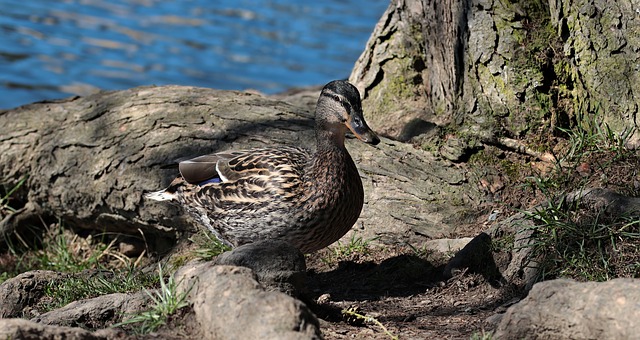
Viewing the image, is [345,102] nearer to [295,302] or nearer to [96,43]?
[295,302]

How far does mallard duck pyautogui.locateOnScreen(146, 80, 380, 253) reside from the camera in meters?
6.09

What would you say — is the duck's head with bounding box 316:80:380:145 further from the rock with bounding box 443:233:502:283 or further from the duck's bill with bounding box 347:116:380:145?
the rock with bounding box 443:233:502:283

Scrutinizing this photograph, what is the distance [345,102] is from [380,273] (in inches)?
45.5

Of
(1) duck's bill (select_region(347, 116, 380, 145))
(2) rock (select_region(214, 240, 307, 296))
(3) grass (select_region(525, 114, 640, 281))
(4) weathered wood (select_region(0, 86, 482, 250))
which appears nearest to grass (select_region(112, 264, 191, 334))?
(2) rock (select_region(214, 240, 307, 296))

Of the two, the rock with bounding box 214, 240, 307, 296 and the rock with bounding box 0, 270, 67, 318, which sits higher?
the rock with bounding box 214, 240, 307, 296

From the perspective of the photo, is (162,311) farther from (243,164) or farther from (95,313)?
(243,164)

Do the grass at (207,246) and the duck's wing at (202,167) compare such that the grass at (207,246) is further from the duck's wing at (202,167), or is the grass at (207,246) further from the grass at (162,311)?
the grass at (162,311)

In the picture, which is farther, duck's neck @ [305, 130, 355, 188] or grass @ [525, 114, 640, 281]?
duck's neck @ [305, 130, 355, 188]

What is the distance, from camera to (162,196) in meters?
6.97

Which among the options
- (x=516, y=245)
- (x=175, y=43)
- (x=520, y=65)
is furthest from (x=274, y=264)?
(x=175, y=43)

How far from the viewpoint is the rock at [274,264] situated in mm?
5078

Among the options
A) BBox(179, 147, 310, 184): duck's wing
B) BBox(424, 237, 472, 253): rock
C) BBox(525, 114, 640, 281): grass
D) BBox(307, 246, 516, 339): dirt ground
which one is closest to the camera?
BBox(307, 246, 516, 339): dirt ground

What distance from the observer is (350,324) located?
17.1 feet

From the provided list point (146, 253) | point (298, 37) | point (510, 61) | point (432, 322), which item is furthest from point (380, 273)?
point (298, 37)
